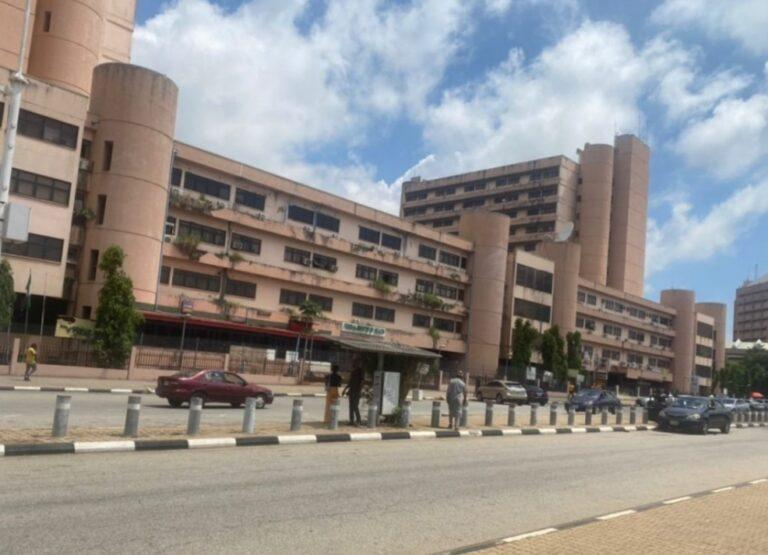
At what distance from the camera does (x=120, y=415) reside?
695 inches

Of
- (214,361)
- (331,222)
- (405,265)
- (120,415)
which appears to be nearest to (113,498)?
(120,415)

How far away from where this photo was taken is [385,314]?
55594 millimetres

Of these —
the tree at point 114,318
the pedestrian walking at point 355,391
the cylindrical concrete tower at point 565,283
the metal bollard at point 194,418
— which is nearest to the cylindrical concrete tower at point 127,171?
the tree at point 114,318

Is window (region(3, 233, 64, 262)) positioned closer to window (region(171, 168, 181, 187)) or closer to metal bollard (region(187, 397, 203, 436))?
window (region(171, 168, 181, 187))

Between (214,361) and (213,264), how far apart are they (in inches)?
289

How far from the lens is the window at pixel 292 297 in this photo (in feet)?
158

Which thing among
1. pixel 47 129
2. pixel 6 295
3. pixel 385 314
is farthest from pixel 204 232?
pixel 385 314

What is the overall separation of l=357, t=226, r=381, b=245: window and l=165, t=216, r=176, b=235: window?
50.3 ft

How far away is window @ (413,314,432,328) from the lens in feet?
190

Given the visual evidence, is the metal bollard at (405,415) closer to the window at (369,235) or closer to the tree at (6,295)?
the tree at (6,295)

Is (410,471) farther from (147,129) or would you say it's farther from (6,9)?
(6,9)

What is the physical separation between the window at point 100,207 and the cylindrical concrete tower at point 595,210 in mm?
67030

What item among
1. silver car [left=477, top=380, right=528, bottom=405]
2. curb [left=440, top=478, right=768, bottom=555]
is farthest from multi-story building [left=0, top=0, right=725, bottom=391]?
curb [left=440, top=478, right=768, bottom=555]

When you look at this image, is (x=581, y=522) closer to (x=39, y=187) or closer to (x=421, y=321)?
(x=39, y=187)
